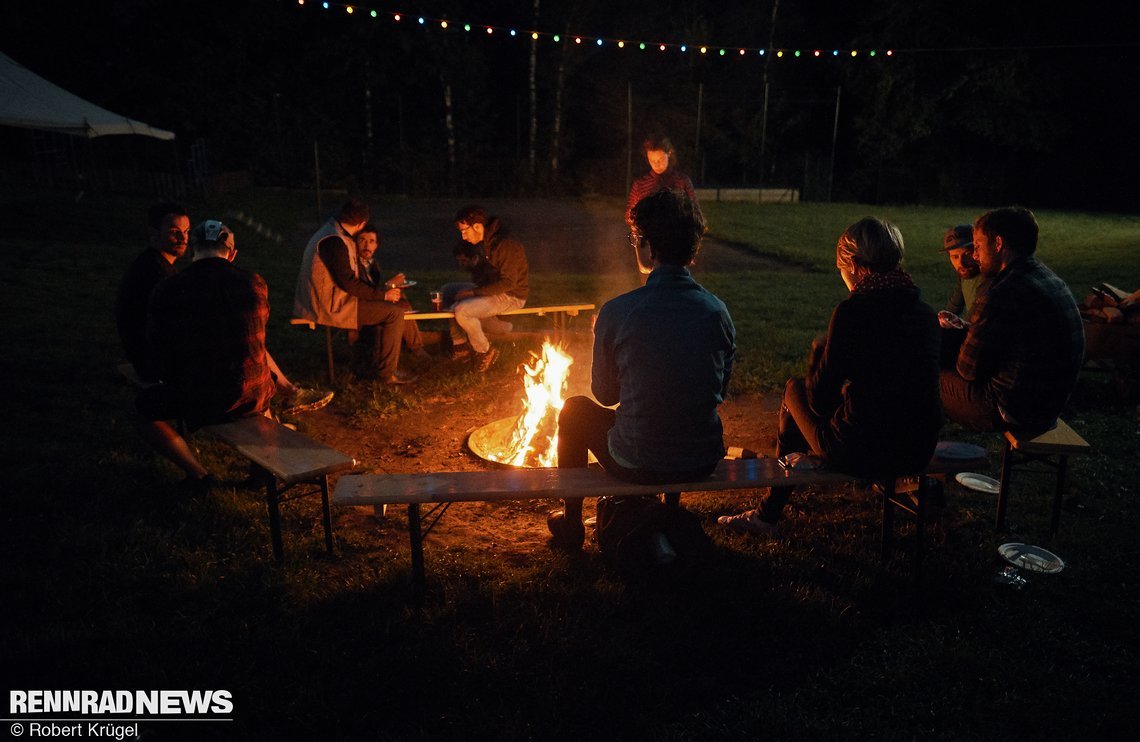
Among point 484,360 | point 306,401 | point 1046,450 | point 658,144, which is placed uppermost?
point 658,144

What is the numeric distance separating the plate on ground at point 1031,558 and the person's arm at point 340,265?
5101mm

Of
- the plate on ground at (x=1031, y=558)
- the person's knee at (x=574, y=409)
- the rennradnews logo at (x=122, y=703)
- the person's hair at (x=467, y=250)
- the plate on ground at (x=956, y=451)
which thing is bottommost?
the rennradnews logo at (x=122, y=703)

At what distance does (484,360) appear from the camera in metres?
7.42

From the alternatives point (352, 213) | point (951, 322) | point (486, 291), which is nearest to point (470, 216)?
point (486, 291)

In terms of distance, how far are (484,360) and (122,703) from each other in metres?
4.64

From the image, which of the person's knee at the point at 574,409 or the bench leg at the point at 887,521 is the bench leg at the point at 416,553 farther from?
the bench leg at the point at 887,521

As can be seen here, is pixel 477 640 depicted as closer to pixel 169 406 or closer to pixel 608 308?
pixel 608 308

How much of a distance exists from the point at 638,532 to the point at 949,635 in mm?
1450

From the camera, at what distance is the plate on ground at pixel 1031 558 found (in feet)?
13.4

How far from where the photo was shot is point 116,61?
27578 millimetres

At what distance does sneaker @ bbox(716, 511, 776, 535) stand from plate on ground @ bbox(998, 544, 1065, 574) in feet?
3.95

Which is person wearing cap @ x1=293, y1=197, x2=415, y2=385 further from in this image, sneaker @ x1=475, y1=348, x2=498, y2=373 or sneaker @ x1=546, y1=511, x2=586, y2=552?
sneaker @ x1=546, y1=511, x2=586, y2=552

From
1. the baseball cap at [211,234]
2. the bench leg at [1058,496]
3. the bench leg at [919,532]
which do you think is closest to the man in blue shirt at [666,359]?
the bench leg at [919,532]

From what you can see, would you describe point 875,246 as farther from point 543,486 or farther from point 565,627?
point 565,627
